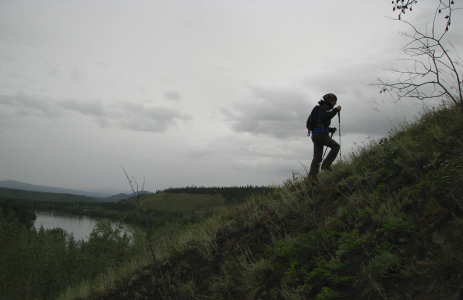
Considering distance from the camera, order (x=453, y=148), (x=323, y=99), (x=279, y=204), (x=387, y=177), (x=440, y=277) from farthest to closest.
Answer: (x=323, y=99) < (x=279, y=204) < (x=387, y=177) < (x=453, y=148) < (x=440, y=277)

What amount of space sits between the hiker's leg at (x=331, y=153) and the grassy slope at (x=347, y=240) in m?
0.38

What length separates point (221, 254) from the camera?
203 inches

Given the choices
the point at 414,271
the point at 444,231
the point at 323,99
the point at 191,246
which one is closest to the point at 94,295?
the point at 191,246

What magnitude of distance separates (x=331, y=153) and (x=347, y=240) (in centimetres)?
321

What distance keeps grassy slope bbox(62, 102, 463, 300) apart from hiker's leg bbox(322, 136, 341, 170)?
0.38m

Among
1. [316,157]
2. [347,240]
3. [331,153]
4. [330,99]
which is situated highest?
[330,99]

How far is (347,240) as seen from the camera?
344 centimetres

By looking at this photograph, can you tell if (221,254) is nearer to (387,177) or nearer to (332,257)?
(332,257)

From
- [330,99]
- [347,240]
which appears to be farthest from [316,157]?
[347,240]

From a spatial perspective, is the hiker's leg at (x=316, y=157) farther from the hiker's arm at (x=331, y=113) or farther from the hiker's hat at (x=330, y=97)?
the hiker's hat at (x=330, y=97)

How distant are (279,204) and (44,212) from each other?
16634 cm

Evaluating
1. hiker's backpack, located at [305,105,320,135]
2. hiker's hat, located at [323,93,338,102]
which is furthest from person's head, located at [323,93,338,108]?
hiker's backpack, located at [305,105,320,135]

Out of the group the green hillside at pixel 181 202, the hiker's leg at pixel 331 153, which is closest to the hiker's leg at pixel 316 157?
the hiker's leg at pixel 331 153

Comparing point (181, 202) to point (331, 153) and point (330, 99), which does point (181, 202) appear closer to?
point (331, 153)
